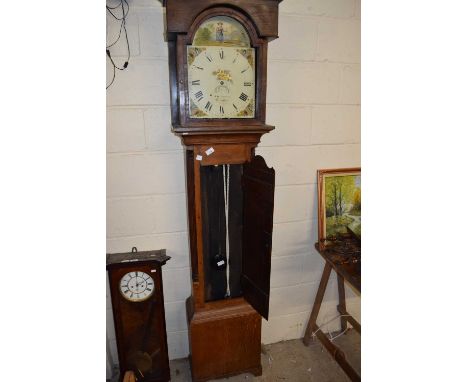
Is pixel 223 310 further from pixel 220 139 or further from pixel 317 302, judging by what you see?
pixel 220 139

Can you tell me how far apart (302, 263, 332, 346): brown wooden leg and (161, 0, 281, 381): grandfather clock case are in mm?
444

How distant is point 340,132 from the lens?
6.25ft

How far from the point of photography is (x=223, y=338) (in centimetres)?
169

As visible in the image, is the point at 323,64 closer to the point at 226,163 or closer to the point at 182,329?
the point at 226,163

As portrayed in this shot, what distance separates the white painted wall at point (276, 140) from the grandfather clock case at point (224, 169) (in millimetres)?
188

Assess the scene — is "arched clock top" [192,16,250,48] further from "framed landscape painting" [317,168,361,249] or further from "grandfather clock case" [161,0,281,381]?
"framed landscape painting" [317,168,361,249]

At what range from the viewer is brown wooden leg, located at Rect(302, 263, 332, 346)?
1.94 m

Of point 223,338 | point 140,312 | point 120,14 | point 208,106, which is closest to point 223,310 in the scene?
point 223,338

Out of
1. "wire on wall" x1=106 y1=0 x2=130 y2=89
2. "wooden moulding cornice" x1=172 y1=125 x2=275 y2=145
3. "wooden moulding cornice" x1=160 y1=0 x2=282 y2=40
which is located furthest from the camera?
"wire on wall" x1=106 y1=0 x2=130 y2=89

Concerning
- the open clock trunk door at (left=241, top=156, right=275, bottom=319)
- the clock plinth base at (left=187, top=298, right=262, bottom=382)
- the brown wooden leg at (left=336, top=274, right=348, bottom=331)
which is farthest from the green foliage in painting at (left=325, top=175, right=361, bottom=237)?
the clock plinth base at (left=187, top=298, right=262, bottom=382)

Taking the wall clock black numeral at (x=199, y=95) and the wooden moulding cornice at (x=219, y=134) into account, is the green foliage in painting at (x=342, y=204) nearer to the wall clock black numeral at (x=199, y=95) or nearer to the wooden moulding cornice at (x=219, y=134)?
the wooden moulding cornice at (x=219, y=134)
